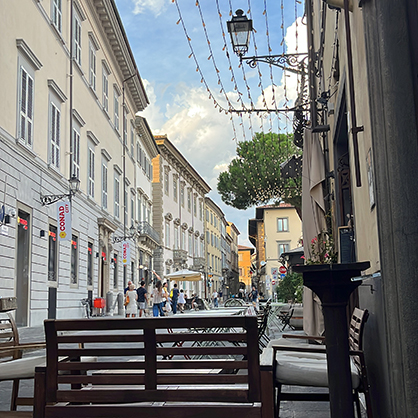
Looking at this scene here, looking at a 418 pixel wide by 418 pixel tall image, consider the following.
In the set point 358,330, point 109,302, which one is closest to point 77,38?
point 109,302

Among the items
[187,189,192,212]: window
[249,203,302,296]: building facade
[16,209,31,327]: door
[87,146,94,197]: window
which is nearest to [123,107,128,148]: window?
[87,146,94,197]: window

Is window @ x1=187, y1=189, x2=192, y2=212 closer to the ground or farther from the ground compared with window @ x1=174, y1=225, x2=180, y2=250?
farther from the ground

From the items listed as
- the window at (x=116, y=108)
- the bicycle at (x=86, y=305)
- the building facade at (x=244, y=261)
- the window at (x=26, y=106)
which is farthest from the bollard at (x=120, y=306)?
the building facade at (x=244, y=261)

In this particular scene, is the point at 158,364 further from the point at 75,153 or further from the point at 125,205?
the point at 125,205

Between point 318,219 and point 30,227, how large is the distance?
10153 mm

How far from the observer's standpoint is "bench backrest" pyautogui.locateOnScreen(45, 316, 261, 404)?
2.95 meters

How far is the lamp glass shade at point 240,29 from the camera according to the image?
9812 millimetres

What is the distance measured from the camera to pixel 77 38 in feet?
73.7

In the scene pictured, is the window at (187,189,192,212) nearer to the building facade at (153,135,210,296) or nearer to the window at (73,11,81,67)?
the building facade at (153,135,210,296)

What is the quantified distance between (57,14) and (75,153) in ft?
16.1

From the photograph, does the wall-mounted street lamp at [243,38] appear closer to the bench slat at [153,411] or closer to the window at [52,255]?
the bench slat at [153,411]

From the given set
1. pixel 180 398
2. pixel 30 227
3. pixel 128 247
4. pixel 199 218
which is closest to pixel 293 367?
pixel 180 398

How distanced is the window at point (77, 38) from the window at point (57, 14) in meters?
1.78

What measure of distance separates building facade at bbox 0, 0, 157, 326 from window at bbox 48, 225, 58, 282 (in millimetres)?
33
